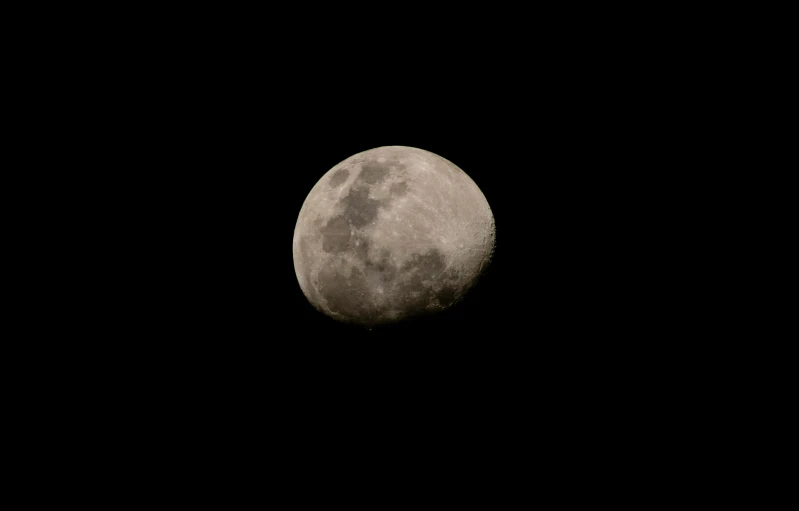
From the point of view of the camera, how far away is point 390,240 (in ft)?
10.5

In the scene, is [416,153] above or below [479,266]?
above

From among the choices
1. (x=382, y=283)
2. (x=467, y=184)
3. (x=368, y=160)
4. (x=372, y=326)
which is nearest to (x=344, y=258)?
(x=382, y=283)

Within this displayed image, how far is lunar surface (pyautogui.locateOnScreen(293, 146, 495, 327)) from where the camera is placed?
10.6ft

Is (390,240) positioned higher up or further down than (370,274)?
higher up

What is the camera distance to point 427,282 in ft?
10.8

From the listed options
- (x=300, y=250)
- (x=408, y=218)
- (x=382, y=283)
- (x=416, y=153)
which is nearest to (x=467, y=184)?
(x=416, y=153)

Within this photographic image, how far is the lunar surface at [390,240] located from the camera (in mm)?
3223

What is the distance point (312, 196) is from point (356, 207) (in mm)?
504

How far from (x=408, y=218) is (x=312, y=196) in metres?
0.83

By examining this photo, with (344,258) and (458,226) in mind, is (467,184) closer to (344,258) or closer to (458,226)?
(458,226)

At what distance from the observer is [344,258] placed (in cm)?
328

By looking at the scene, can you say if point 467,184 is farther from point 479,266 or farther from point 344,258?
point 344,258

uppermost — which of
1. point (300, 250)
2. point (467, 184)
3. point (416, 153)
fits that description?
point (416, 153)

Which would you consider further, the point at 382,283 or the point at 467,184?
the point at 467,184
